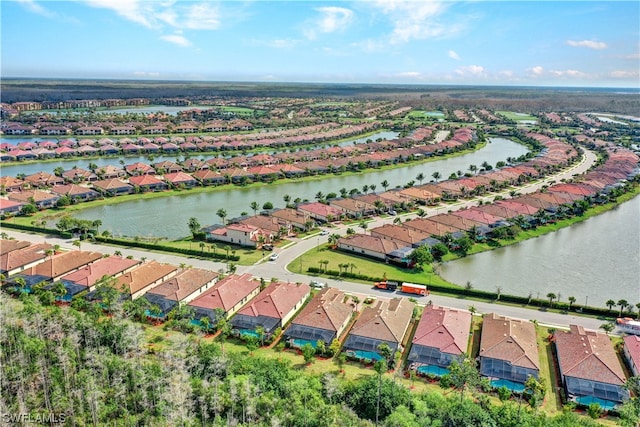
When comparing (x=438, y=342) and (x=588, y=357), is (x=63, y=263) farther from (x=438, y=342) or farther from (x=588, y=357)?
(x=588, y=357)

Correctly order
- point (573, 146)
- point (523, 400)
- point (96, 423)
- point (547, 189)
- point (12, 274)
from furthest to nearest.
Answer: point (573, 146)
point (547, 189)
point (12, 274)
point (523, 400)
point (96, 423)

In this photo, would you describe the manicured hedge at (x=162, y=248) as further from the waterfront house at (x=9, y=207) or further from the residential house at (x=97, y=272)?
the waterfront house at (x=9, y=207)

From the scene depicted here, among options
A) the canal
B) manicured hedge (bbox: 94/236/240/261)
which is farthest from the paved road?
the canal

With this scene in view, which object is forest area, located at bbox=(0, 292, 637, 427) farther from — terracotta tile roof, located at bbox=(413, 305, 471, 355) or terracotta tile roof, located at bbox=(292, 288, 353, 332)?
terracotta tile roof, located at bbox=(292, 288, 353, 332)

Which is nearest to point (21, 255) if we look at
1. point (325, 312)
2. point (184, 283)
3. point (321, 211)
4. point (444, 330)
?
point (184, 283)

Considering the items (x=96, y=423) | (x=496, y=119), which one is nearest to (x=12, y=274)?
(x=96, y=423)

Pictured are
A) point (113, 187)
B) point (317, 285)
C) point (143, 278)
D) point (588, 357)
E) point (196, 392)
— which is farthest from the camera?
point (113, 187)

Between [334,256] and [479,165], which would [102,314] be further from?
[479,165]

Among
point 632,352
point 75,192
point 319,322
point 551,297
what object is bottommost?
point 632,352
